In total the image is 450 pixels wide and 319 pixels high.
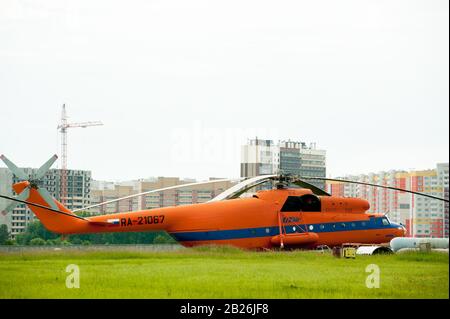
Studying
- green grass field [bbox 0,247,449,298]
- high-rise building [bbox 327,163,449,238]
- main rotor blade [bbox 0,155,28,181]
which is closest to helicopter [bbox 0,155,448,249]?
main rotor blade [bbox 0,155,28,181]

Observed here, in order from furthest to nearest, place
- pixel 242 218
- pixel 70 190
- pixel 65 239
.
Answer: pixel 70 190 < pixel 65 239 < pixel 242 218

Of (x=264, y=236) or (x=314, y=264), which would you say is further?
(x=264, y=236)

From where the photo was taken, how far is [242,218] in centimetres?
2859

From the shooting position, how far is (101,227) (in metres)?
27.1

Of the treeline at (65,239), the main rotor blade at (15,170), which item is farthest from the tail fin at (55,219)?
the treeline at (65,239)

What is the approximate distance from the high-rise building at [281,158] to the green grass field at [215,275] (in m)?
97.8

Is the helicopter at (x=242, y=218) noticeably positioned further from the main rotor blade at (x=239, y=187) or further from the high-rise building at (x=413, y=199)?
the high-rise building at (x=413, y=199)

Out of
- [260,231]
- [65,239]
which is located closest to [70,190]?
[65,239]

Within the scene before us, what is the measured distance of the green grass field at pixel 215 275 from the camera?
14930 mm

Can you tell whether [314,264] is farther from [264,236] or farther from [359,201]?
[359,201]

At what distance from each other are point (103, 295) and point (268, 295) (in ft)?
10.1

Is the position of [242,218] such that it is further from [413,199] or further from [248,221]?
[413,199]

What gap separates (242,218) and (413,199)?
498 feet
